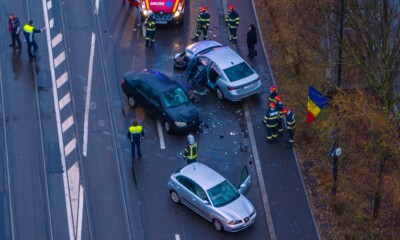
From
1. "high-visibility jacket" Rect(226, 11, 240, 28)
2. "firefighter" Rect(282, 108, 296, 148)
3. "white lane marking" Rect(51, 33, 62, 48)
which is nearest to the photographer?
"firefighter" Rect(282, 108, 296, 148)

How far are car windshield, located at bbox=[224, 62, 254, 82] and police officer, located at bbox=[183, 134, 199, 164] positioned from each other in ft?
13.2

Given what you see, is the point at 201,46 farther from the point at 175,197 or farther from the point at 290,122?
the point at 175,197

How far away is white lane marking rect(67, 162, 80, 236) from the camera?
26444 mm

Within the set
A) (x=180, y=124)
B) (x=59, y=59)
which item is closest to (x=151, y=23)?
(x=59, y=59)

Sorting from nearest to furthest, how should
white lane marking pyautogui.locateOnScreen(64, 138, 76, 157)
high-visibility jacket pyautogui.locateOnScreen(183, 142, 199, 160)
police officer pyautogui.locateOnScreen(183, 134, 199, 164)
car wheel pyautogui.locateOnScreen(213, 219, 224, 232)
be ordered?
car wheel pyautogui.locateOnScreen(213, 219, 224, 232) → police officer pyautogui.locateOnScreen(183, 134, 199, 164) → high-visibility jacket pyautogui.locateOnScreen(183, 142, 199, 160) → white lane marking pyautogui.locateOnScreen(64, 138, 76, 157)

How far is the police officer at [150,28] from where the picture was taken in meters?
32.7

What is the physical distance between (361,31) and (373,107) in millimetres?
2741

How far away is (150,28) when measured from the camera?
32844 mm

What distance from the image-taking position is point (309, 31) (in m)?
32.8

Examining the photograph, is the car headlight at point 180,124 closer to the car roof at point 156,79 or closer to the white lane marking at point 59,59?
the car roof at point 156,79

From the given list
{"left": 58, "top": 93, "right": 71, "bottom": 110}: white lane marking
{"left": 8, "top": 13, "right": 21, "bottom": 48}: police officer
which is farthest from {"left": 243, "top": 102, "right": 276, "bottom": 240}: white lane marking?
{"left": 8, "top": 13, "right": 21, "bottom": 48}: police officer

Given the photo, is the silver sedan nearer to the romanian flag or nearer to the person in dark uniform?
the romanian flag

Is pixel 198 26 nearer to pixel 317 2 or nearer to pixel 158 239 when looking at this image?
pixel 317 2

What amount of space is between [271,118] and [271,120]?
93 mm
